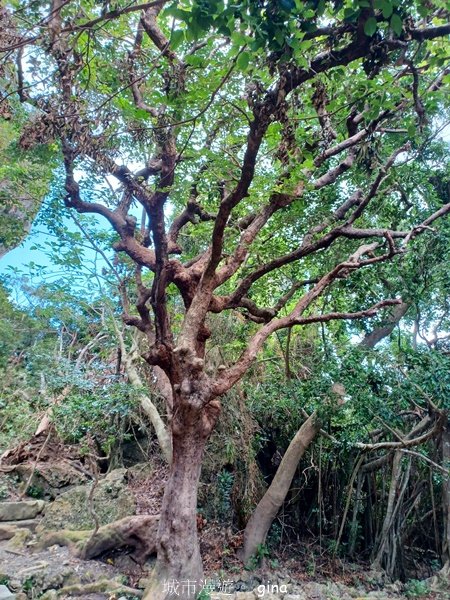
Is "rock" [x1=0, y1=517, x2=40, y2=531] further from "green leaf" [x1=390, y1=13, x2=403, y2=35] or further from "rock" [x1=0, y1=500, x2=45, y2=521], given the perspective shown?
"green leaf" [x1=390, y1=13, x2=403, y2=35]

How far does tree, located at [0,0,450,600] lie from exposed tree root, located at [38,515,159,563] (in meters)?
1.10

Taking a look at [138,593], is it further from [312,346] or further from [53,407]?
[312,346]

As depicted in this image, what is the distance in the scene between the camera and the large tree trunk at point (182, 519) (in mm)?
2863

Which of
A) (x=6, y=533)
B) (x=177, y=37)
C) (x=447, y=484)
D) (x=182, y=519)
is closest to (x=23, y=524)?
(x=6, y=533)

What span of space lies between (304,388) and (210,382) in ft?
5.85

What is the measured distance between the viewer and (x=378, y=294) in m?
4.52

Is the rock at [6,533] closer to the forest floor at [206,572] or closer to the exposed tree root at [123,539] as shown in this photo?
the forest floor at [206,572]

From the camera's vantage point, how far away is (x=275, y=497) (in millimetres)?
4664

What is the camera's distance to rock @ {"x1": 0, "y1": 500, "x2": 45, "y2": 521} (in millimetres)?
4656

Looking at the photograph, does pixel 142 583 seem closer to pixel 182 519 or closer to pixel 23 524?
pixel 182 519

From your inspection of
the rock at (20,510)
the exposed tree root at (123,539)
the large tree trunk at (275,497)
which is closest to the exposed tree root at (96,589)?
the exposed tree root at (123,539)

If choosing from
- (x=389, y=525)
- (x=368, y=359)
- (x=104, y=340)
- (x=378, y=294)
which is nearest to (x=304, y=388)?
(x=368, y=359)

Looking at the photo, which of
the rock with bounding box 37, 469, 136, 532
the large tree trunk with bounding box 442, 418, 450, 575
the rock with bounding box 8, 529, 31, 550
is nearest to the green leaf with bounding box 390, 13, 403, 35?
the large tree trunk with bounding box 442, 418, 450, 575

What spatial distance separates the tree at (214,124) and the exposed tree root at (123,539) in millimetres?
1102
